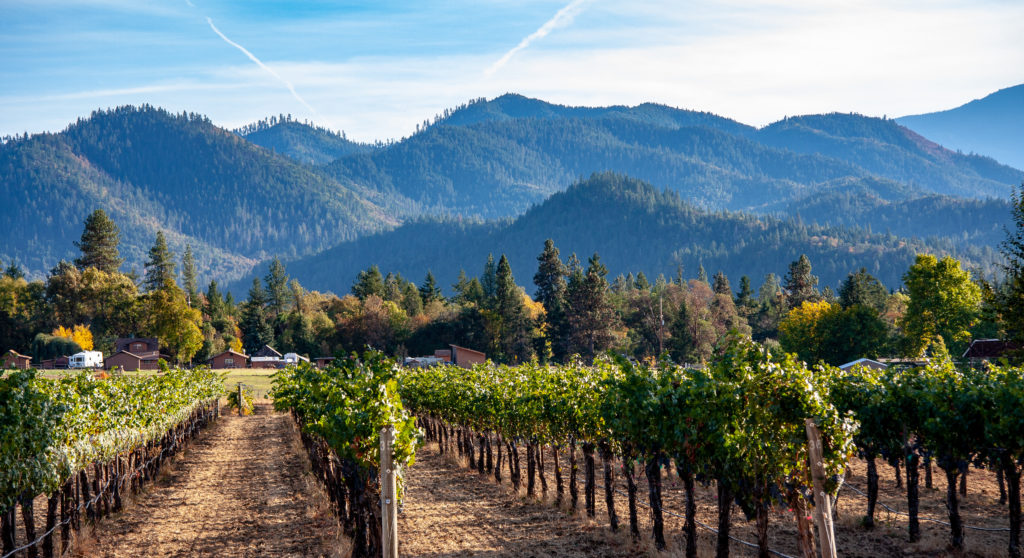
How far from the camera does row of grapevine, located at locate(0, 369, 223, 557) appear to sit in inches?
592

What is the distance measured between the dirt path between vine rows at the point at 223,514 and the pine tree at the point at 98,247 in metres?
108

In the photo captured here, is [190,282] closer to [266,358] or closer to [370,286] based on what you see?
[370,286]

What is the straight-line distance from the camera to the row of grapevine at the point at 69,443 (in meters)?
15.0

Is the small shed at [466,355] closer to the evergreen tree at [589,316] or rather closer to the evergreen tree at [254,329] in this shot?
the evergreen tree at [589,316]

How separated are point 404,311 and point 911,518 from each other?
100589 millimetres

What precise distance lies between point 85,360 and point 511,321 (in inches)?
2100

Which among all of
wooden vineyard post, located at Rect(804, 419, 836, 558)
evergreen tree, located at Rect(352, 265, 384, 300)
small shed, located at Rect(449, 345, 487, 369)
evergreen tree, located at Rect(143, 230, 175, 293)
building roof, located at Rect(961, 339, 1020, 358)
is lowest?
small shed, located at Rect(449, 345, 487, 369)

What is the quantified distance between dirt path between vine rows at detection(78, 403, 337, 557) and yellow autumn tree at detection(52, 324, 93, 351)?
81.9 meters

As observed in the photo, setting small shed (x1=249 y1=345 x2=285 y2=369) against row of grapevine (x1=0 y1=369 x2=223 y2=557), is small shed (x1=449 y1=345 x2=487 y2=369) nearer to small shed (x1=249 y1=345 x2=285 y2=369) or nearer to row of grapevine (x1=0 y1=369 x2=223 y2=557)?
small shed (x1=249 y1=345 x2=285 y2=369)

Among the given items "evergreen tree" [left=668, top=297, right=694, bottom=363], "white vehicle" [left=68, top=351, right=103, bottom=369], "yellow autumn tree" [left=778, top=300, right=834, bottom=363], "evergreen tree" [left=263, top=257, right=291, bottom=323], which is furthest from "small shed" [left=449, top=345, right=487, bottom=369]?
"evergreen tree" [left=263, top=257, right=291, bottom=323]

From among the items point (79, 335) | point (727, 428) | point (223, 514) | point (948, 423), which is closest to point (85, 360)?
point (79, 335)

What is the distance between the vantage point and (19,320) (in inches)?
4318

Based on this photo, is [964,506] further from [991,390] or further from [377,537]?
[377,537]

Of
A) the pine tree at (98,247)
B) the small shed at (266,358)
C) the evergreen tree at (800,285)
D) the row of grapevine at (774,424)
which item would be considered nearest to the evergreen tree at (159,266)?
the pine tree at (98,247)
